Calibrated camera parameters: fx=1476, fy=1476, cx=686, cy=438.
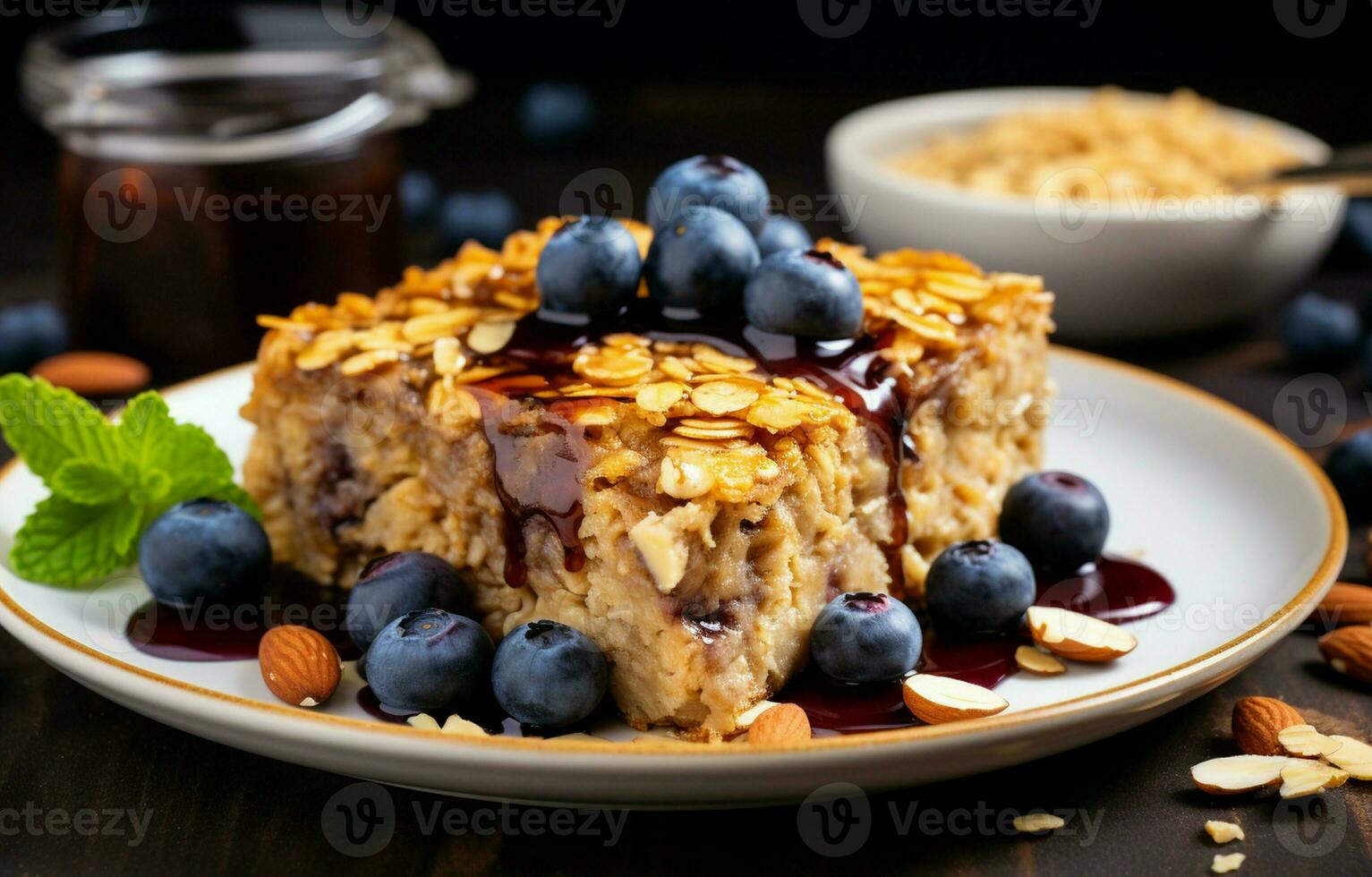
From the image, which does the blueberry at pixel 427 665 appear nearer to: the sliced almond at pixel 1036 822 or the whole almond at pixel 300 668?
the whole almond at pixel 300 668

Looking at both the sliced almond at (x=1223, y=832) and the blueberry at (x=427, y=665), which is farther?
the blueberry at (x=427, y=665)

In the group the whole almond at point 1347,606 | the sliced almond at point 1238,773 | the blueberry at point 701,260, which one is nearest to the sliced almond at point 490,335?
the blueberry at point 701,260

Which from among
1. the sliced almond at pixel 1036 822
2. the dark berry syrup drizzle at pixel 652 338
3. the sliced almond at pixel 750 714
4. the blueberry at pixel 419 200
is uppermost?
the dark berry syrup drizzle at pixel 652 338

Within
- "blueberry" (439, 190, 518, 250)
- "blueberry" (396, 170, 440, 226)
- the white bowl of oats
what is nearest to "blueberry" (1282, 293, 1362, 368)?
the white bowl of oats

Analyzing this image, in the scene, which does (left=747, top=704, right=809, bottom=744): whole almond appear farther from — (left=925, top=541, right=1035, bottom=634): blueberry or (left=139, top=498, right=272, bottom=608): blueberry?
(left=139, top=498, right=272, bottom=608): blueberry

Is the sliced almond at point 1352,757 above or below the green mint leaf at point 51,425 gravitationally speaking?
below

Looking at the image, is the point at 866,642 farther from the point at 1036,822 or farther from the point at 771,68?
the point at 771,68

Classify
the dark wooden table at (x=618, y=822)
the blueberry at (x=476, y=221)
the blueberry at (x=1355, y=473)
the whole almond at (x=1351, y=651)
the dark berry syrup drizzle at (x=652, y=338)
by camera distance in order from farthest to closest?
1. the blueberry at (x=476, y=221)
2. the blueberry at (x=1355, y=473)
3. the whole almond at (x=1351, y=651)
4. the dark berry syrup drizzle at (x=652, y=338)
5. the dark wooden table at (x=618, y=822)
